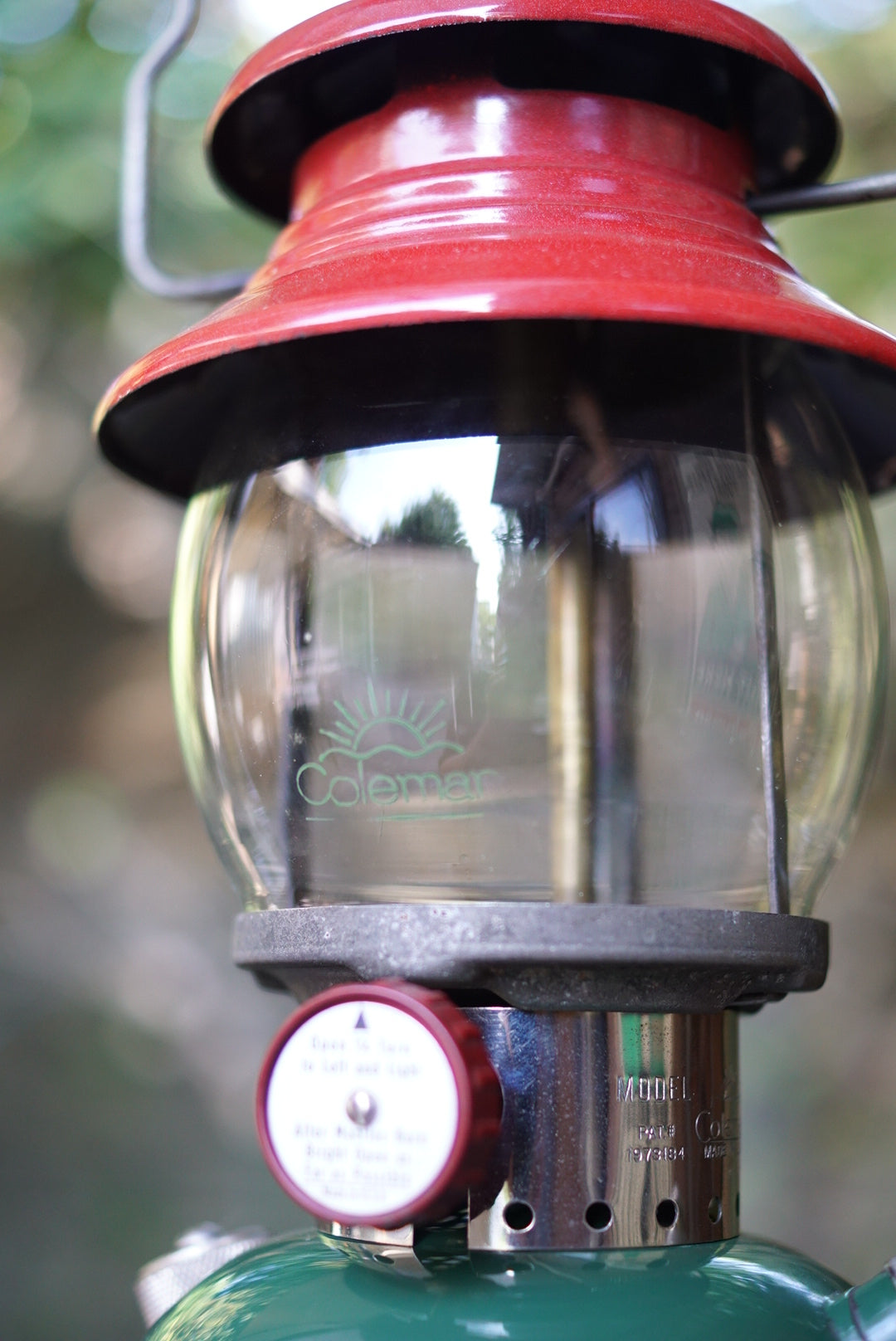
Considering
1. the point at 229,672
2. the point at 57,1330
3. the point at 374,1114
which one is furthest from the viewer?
the point at 57,1330

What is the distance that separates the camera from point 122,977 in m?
1.83

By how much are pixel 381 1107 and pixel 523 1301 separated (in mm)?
87

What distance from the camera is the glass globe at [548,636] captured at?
514 millimetres

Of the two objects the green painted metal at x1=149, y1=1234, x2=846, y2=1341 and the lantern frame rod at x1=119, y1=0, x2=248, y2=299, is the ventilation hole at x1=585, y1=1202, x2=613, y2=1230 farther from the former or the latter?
the lantern frame rod at x1=119, y1=0, x2=248, y2=299

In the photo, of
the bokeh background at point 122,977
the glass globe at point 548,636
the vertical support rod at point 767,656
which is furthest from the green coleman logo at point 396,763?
the bokeh background at point 122,977

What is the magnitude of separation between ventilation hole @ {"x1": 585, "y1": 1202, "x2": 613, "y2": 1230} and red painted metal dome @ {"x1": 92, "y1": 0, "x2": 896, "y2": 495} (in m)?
0.31

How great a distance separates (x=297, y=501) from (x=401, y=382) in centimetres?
7

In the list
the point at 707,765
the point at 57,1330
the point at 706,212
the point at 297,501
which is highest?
the point at 706,212

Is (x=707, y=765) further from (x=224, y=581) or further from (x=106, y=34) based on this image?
(x=106, y=34)

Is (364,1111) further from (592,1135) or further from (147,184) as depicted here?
(147,184)

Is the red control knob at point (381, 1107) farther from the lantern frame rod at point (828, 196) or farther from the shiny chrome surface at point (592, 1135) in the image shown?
the lantern frame rod at point (828, 196)

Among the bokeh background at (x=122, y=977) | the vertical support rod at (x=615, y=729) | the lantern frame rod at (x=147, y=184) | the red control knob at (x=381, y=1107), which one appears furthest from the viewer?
the bokeh background at (x=122, y=977)

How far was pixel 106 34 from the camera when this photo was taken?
1357 millimetres

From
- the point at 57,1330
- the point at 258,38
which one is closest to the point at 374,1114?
the point at 258,38
